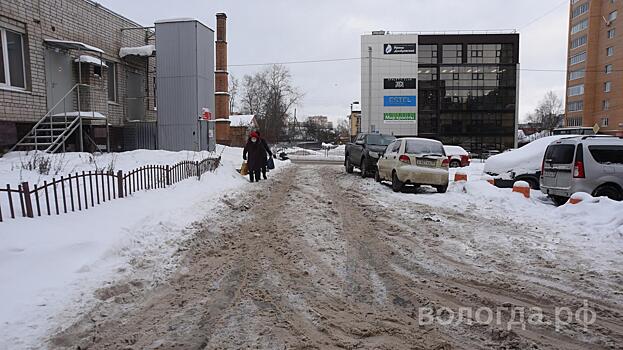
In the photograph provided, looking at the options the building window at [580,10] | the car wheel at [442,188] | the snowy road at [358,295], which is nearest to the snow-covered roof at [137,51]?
the car wheel at [442,188]

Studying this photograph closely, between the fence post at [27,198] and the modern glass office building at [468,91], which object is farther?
the modern glass office building at [468,91]

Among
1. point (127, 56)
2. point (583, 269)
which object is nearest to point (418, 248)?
point (583, 269)

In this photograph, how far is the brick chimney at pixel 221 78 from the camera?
34.6m

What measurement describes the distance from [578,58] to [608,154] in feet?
252

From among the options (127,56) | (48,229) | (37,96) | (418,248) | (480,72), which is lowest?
(418,248)

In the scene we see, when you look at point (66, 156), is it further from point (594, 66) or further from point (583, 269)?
point (594, 66)

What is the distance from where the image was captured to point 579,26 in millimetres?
73500

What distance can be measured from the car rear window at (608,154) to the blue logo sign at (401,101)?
135 ft

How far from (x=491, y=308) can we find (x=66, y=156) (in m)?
13.2

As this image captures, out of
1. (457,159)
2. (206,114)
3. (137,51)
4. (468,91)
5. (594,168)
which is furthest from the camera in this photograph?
(468,91)

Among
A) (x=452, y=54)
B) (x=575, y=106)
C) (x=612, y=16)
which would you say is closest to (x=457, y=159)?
(x=452, y=54)

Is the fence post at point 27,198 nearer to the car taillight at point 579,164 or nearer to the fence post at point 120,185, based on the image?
the fence post at point 120,185

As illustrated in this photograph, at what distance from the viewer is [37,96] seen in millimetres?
14820

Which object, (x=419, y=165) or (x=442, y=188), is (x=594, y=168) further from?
(x=419, y=165)
